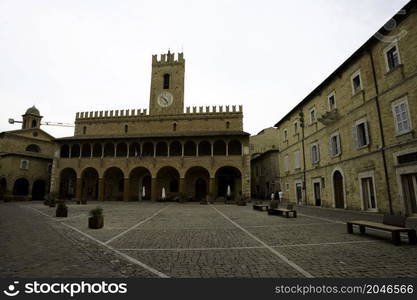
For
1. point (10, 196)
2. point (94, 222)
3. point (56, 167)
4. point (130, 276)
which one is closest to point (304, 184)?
point (94, 222)

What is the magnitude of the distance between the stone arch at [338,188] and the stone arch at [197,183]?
53.2 feet

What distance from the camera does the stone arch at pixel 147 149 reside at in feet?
103

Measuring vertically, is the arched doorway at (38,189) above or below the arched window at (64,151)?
below

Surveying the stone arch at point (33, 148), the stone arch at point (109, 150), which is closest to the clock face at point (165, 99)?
the stone arch at point (109, 150)

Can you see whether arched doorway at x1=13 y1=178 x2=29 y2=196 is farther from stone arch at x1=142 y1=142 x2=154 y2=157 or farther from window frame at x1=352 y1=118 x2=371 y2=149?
window frame at x1=352 y1=118 x2=371 y2=149

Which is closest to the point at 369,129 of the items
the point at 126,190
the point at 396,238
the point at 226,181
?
the point at 396,238

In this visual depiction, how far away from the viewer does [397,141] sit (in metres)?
12.1

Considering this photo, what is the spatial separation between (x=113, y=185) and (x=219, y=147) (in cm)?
1536

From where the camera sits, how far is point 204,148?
102 feet

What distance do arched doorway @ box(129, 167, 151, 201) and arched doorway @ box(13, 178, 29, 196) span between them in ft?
50.8

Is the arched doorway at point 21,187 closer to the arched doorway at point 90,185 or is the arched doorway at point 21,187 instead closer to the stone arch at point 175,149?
the arched doorway at point 90,185

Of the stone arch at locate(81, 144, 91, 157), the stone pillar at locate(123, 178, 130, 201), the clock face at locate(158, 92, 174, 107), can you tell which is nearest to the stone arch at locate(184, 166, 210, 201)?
the stone pillar at locate(123, 178, 130, 201)

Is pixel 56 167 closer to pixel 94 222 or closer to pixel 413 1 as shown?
pixel 94 222

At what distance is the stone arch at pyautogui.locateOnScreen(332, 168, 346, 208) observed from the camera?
1667 centimetres
